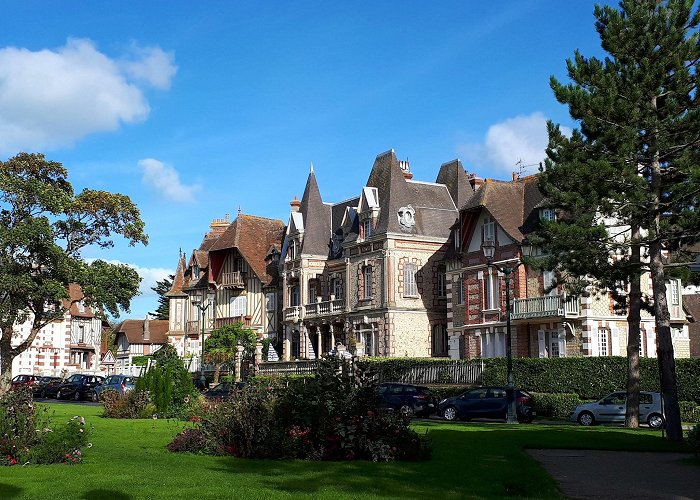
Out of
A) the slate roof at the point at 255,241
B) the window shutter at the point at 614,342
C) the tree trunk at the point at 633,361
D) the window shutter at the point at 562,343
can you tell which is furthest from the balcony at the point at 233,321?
the tree trunk at the point at 633,361

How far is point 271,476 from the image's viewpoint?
42.3ft

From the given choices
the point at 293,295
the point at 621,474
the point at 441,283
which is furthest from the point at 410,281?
the point at 621,474

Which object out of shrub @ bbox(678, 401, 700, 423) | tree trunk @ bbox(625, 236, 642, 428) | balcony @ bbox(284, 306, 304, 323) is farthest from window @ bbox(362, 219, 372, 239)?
tree trunk @ bbox(625, 236, 642, 428)

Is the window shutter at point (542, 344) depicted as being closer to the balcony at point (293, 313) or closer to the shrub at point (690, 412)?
the shrub at point (690, 412)

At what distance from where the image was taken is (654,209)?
2148 centimetres

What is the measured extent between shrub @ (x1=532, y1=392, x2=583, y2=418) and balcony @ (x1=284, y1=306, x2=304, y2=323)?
2347cm

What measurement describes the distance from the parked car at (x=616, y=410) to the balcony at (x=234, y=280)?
34550 millimetres

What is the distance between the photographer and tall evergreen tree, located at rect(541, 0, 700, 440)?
21.5 m

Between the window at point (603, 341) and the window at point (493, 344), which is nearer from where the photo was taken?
the window at point (603, 341)

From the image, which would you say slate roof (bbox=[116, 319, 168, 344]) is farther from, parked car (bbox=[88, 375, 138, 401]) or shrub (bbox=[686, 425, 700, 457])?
shrub (bbox=[686, 425, 700, 457])

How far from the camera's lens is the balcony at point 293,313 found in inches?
2159

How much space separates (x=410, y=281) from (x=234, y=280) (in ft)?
56.1

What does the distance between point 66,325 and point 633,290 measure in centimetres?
5294

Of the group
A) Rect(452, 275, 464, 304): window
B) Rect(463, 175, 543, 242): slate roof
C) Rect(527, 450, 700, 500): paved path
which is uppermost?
Rect(463, 175, 543, 242): slate roof
